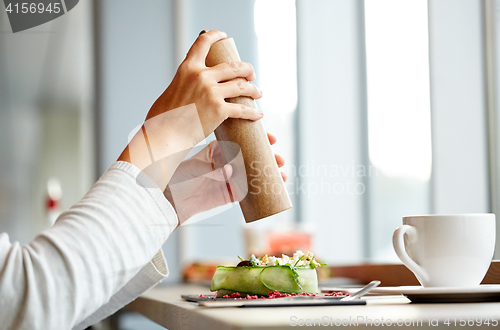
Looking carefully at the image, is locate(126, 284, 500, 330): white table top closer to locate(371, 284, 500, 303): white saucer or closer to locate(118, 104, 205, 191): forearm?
locate(371, 284, 500, 303): white saucer

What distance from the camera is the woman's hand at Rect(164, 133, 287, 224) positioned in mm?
575

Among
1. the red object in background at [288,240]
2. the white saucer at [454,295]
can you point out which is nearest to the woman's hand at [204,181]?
the white saucer at [454,295]

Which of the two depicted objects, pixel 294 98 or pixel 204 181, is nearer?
pixel 204 181

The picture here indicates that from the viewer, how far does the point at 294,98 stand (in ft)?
8.32

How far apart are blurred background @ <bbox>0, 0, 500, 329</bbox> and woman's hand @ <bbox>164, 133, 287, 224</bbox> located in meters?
0.88

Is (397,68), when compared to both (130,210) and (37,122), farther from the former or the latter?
(130,210)

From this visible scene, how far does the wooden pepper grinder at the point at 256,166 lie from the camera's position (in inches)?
19.1

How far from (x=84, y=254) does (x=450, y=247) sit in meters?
0.31

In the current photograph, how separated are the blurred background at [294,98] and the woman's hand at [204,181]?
88 cm

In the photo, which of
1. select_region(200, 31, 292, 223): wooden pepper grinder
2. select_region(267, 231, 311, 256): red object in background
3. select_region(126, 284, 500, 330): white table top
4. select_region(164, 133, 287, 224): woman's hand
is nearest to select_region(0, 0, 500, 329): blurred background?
select_region(267, 231, 311, 256): red object in background

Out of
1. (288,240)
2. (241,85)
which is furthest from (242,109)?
(288,240)

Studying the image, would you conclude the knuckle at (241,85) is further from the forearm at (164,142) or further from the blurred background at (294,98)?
the blurred background at (294,98)

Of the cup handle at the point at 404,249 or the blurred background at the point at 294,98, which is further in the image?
the blurred background at the point at 294,98

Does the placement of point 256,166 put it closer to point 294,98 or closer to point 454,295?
point 454,295
